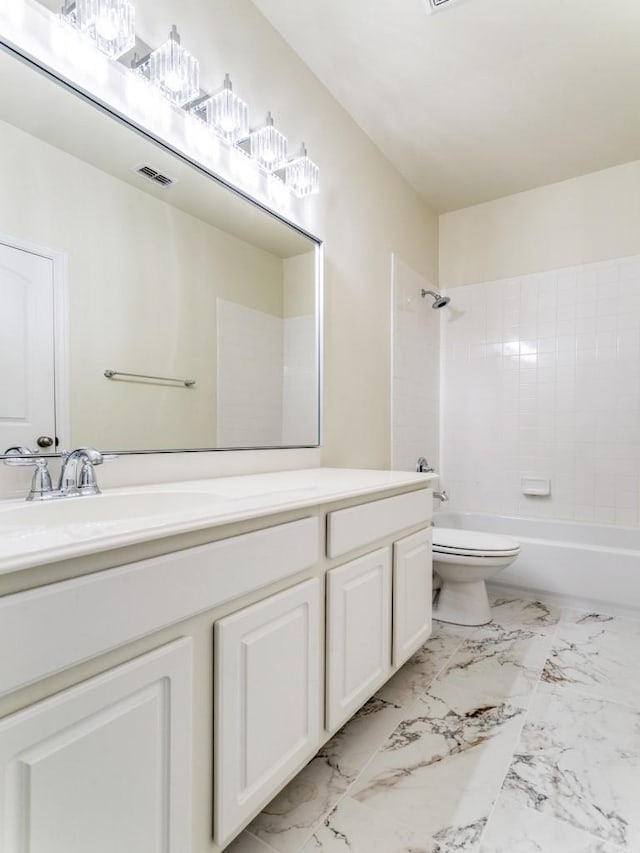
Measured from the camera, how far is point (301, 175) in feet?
5.70

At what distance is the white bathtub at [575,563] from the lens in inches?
89.0

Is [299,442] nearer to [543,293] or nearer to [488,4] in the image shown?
[488,4]

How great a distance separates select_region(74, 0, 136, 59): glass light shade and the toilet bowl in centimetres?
209

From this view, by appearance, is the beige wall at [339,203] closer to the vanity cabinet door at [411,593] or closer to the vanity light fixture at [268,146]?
the vanity light fixture at [268,146]

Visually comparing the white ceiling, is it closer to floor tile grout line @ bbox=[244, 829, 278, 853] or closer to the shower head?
the shower head

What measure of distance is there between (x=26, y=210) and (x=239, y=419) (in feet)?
2.70

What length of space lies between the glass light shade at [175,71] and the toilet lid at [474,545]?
1960 millimetres

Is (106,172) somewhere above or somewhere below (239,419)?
above

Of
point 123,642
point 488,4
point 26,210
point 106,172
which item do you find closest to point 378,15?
point 488,4

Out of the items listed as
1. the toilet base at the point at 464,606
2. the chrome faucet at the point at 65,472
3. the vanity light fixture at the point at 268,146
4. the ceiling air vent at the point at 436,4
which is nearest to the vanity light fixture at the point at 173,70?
the vanity light fixture at the point at 268,146

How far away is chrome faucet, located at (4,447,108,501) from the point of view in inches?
39.3

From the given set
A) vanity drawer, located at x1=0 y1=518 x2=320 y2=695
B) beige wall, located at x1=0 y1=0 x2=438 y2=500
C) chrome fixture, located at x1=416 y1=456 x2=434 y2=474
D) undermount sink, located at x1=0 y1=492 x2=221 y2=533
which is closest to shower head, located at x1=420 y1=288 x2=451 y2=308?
beige wall, located at x1=0 y1=0 x2=438 y2=500

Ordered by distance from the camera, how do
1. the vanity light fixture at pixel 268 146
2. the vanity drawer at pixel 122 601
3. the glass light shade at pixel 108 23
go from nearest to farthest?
1. the vanity drawer at pixel 122 601
2. the glass light shade at pixel 108 23
3. the vanity light fixture at pixel 268 146

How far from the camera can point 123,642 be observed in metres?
0.67
